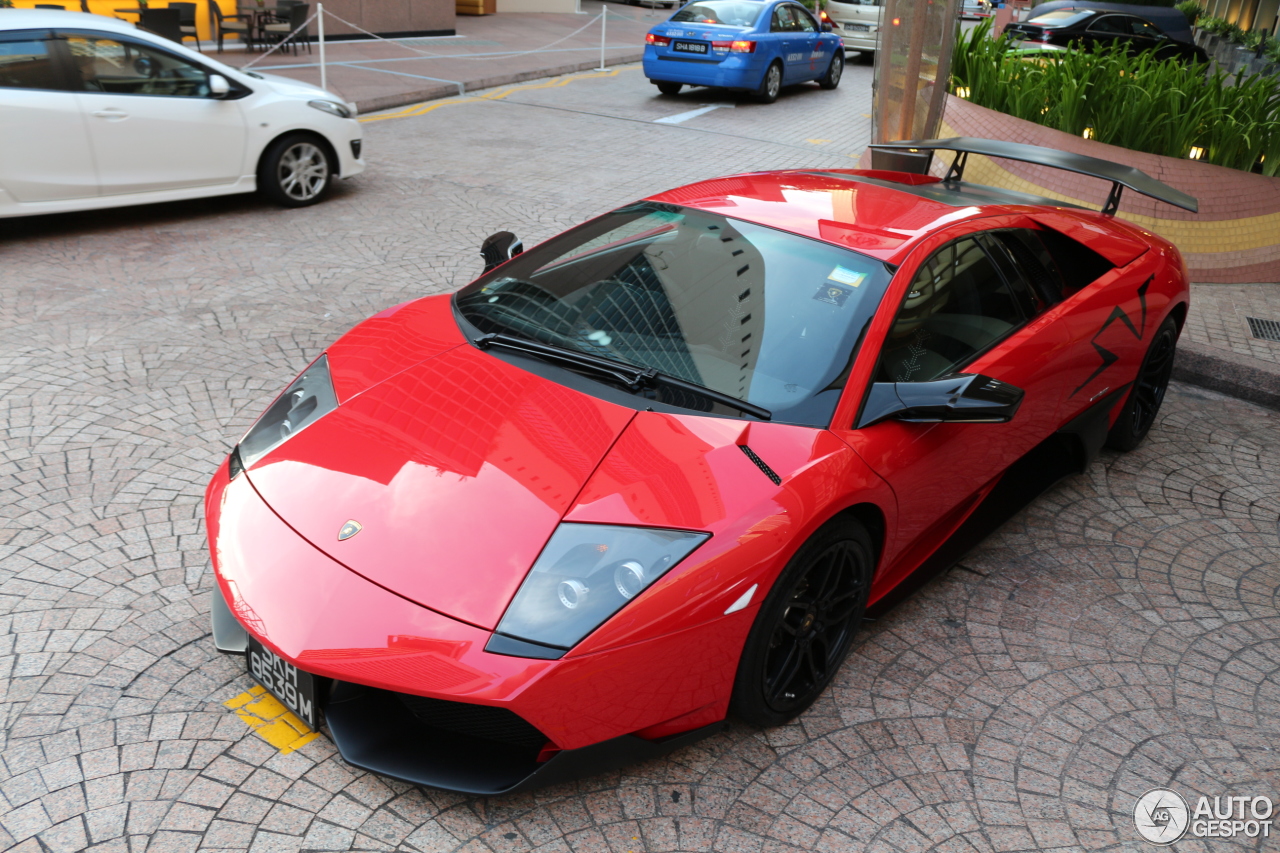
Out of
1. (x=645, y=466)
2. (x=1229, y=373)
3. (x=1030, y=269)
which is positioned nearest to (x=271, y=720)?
(x=645, y=466)

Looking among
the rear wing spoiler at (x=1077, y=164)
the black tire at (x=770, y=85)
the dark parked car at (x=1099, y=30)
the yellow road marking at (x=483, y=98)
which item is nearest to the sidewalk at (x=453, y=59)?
the yellow road marking at (x=483, y=98)

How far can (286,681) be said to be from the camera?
2.63m

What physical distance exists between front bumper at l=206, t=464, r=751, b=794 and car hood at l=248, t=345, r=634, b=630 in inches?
3.1

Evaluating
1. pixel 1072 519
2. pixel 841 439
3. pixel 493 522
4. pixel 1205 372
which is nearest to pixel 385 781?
pixel 493 522

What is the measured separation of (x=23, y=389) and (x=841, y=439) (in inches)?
162

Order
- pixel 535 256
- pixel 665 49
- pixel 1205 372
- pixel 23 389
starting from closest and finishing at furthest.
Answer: pixel 535 256
pixel 23 389
pixel 1205 372
pixel 665 49

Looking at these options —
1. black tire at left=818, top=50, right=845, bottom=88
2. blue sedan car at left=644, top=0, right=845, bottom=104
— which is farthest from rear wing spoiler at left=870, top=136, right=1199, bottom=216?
black tire at left=818, top=50, right=845, bottom=88

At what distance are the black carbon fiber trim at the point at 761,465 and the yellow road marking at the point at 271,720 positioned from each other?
143 centimetres

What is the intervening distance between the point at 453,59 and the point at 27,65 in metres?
11.4

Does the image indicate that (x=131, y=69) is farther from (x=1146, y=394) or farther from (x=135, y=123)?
(x=1146, y=394)

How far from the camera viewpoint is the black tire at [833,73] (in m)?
17.3

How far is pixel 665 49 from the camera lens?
49.2 feet

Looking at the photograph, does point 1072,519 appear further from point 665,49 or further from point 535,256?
point 665,49

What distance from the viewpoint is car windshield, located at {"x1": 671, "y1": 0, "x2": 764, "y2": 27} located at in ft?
49.8
